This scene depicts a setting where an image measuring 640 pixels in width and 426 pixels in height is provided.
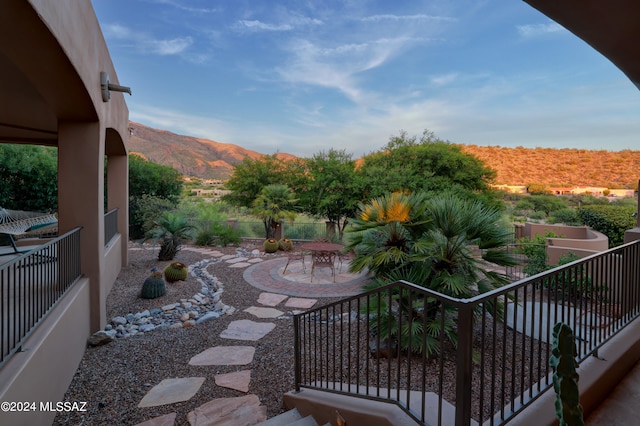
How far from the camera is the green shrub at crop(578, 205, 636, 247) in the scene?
11.5 metres

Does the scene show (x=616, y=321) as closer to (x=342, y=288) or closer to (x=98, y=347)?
(x=342, y=288)

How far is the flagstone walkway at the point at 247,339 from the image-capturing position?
3059 millimetres

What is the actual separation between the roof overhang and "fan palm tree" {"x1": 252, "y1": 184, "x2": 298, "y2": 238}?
9964 millimetres

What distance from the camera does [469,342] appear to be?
1.42m

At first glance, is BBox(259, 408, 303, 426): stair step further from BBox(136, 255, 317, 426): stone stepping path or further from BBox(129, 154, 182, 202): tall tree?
BBox(129, 154, 182, 202): tall tree

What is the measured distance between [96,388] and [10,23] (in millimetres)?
3488

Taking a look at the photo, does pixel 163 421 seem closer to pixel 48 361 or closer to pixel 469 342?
pixel 48 361

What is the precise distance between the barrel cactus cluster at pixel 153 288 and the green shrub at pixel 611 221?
14275 millimetres

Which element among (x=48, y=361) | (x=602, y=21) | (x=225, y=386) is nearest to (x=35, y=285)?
(x=48, y=361)

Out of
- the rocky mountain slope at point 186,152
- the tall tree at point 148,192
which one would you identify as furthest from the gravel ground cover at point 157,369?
the rocky mountain slope at point 186,152

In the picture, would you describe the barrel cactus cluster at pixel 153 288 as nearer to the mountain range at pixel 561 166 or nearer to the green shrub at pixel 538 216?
the green shrub at pixel 538 216

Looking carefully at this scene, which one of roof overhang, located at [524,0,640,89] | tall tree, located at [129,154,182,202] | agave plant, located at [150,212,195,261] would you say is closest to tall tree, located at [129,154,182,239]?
tall tree, located at [129,154,182,202]

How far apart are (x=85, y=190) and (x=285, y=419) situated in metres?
4.12

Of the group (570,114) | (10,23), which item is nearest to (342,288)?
(10,23)
